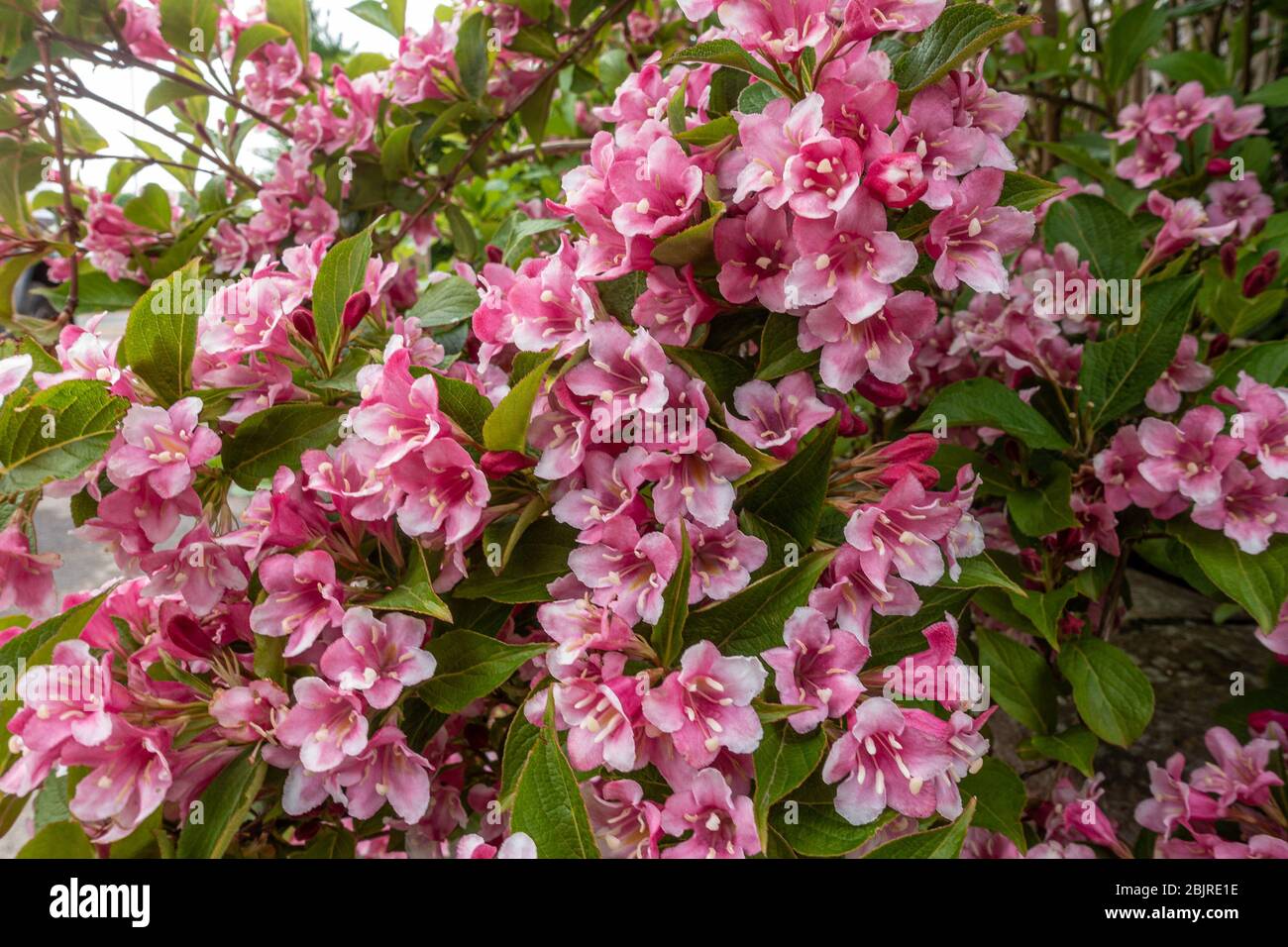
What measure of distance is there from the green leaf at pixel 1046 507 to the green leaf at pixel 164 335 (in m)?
0.94

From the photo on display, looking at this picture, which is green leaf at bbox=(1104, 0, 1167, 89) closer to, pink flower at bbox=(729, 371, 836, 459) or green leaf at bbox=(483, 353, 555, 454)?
pink flower at bbox=(729, 371, 836, 459)

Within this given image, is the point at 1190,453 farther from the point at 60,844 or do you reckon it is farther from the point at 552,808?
the point at 60,844

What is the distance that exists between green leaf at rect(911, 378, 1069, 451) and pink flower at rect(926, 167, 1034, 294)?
1.02 ft

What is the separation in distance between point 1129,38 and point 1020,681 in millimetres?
1393

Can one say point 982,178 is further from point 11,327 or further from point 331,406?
point 11,327

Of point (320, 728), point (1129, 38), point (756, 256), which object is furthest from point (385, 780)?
point (1129, 38)

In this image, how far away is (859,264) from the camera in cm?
67

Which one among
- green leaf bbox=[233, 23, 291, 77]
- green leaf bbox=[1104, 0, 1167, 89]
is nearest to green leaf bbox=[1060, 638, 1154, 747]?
green leaf bbox=[1104, 0, 1167, 89]

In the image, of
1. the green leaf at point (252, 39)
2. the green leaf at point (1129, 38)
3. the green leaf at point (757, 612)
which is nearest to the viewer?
the green leaf at point (757, 612)

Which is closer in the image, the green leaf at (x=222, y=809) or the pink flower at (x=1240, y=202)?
the green leaf at (x=222, y=809)

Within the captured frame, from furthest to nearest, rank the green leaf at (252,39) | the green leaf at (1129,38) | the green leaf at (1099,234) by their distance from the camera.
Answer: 1. the green leaf at (1129,38)
2. the green leaf at (252,39)
3. the green leaf at (1099,234)

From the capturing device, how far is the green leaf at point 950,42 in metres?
0.66

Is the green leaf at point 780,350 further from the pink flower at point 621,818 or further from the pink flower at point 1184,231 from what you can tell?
the pink flower at point 1184,231

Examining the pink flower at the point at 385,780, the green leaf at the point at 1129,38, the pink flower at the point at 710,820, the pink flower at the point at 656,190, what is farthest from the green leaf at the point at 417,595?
the green leaf at the point at 1129,38
